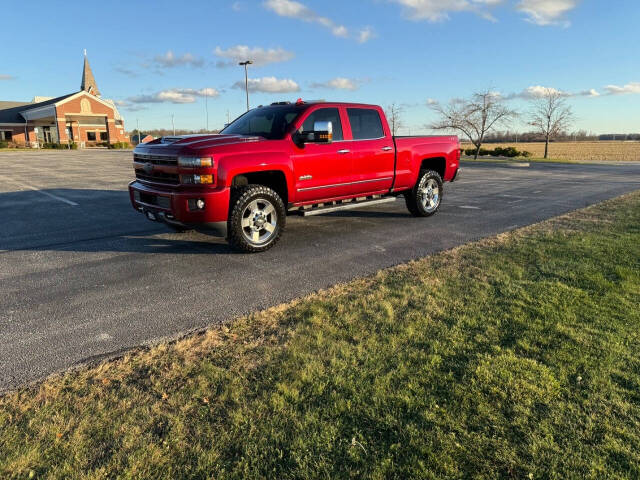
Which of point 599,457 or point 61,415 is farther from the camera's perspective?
point 61,415

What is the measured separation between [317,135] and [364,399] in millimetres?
4352

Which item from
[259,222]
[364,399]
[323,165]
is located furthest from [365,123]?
[364,399]

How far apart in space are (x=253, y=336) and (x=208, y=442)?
1239 mm

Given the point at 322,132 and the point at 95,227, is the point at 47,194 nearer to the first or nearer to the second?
the point at 95,227

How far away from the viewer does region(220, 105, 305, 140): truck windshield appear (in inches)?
262

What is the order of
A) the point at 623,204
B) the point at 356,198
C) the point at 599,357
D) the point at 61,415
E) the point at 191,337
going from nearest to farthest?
the point at 61,415 < the point at 599,357 < the point at 191,337 < the point at 356,198 < the point at 623,204

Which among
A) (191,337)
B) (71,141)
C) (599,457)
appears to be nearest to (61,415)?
(191,337)

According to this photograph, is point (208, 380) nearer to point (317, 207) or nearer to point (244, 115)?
point (317, 207)

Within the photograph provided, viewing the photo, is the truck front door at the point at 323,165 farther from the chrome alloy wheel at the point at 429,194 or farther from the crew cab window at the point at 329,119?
the chrome alloy wheel at the point at 429,194

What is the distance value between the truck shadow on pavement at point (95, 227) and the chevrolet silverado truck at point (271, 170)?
0.60 metres

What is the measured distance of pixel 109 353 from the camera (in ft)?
10.8

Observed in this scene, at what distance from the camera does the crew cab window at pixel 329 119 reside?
6.73m

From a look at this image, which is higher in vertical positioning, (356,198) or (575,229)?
(356,198)

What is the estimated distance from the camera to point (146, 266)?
5.47m
